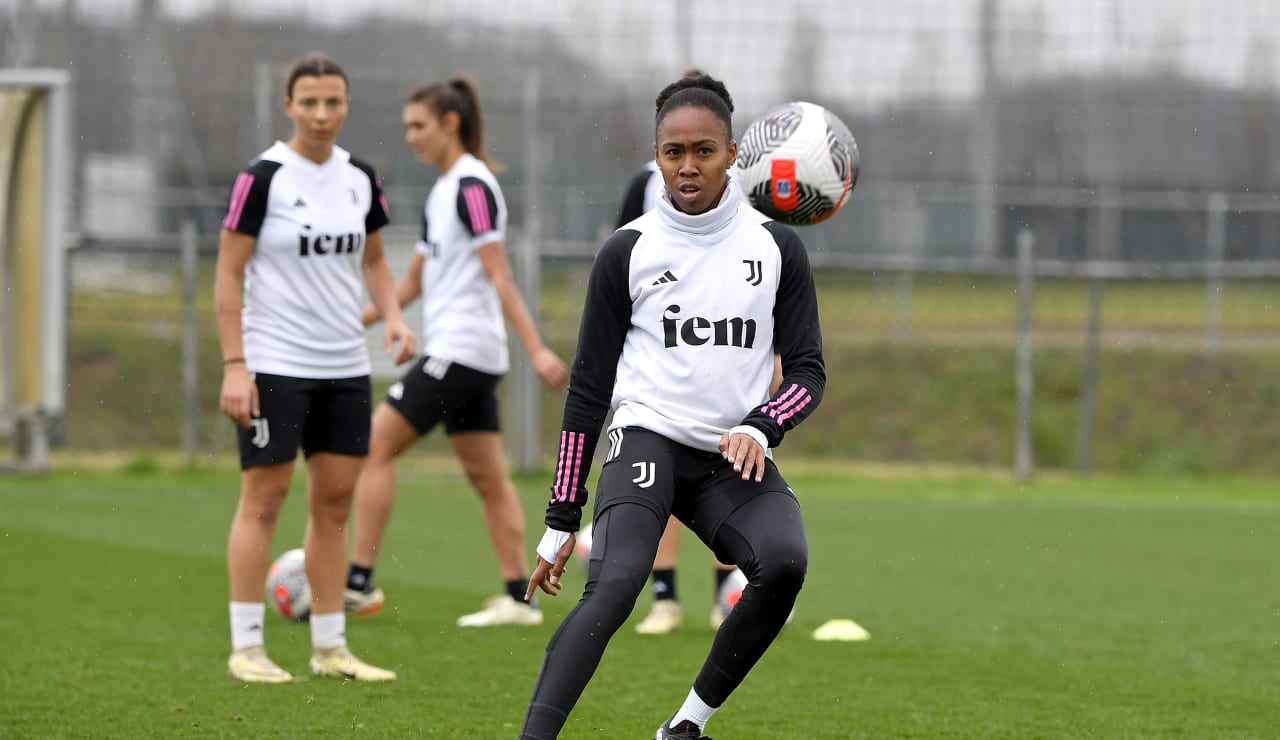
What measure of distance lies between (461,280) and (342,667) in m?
2.21

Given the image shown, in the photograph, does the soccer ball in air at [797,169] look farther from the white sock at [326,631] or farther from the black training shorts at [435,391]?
the black training shorts at [435,391]

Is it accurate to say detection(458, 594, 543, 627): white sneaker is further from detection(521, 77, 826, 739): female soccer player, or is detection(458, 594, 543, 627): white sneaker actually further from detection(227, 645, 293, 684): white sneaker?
detection(521, 77, 826, 739): female soccer player

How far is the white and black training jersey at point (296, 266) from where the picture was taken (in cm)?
577

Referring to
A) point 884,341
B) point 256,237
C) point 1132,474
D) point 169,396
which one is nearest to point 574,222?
point 884,341

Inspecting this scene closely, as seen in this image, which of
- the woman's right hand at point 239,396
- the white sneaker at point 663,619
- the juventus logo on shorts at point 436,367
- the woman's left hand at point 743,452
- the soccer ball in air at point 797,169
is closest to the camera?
the woman's left hand at point 743,452

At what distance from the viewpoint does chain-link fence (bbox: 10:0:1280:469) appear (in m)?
16.7

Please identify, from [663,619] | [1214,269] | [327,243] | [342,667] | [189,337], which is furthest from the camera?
[1214,269]

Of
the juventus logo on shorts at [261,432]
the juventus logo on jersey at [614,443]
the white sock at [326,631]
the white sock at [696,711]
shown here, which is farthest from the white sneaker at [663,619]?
the juventus logo on jersey at [614,443]

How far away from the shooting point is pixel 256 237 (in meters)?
5.77

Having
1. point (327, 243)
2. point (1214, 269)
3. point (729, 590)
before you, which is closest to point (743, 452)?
point (327, 243)

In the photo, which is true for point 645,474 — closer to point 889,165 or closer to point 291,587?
point 291,587

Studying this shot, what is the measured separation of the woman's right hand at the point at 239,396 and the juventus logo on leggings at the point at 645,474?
6.11ft

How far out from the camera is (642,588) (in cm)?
415

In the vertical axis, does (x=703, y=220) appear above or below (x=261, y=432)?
above
